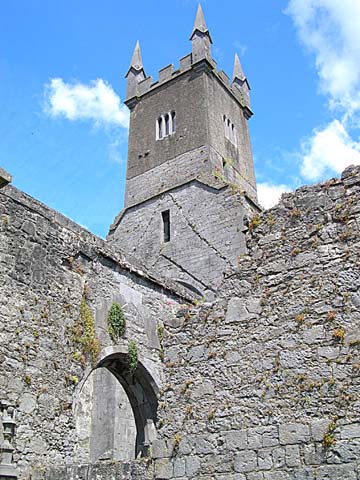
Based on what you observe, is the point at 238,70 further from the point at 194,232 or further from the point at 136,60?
the point at 194,232

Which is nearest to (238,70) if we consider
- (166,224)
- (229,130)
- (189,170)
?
(229,130)

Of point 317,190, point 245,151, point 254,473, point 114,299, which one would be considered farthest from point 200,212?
point 254,473

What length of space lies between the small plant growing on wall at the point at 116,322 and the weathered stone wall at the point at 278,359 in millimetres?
3951

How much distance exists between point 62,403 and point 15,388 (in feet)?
3.20

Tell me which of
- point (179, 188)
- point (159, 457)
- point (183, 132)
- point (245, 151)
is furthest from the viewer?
point (245, 151)

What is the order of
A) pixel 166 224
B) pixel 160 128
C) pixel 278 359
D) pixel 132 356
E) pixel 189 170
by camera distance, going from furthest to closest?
pixel 160 128 → pixel 189 170 → pixel 166 224 → pixel 132 356 → pixel 278 359

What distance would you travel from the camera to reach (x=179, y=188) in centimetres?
2006

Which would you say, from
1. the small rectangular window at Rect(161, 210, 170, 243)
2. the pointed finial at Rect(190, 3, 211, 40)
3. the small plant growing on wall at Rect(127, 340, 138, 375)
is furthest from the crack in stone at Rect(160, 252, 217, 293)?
the pointed finial at Rect(190, 3, 211, 40)

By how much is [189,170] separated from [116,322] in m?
11.1

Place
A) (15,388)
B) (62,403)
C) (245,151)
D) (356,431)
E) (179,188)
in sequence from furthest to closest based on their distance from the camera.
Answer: (245,151) < (179,188) < (62,403) < (15,388) < (356,431)

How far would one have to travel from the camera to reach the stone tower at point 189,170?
17844 millimetres

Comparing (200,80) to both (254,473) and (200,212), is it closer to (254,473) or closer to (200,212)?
(200,212)

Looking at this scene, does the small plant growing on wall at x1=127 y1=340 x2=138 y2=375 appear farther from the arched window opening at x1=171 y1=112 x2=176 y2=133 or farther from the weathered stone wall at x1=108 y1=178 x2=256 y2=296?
the arched window opening at x1=171 y1=112 x2=176 y2=133

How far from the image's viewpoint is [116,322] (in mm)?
10445
